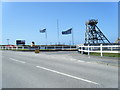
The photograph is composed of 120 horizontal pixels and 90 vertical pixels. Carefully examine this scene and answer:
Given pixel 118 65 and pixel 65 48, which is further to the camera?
pixel 65 48

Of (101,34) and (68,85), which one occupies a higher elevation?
(101,34)

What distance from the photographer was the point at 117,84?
7148mm

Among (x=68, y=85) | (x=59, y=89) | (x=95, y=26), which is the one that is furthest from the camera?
(x=95, y=26)

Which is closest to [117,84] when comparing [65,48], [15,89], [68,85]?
[68,85]

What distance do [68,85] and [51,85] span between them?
0.63m

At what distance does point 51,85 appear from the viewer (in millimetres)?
6801

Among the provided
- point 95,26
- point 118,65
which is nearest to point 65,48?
point 95,26

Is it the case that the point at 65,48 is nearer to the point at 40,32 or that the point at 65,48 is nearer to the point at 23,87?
the point at 40,32

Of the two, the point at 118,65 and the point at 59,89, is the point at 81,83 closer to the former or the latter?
the point at 59,89

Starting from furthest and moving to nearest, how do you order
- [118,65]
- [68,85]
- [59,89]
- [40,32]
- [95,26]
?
[40,32] → [95,26] → [118,65] → [68,85] → [59,89]

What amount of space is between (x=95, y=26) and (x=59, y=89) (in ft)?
170

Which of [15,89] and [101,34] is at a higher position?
[101,34]

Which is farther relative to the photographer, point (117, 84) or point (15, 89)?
point (117, 84)

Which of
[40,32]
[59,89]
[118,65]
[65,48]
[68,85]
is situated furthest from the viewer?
[40,32]
